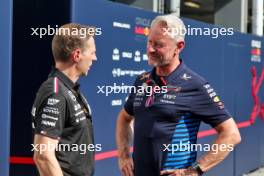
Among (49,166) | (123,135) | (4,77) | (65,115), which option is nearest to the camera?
(49,166)

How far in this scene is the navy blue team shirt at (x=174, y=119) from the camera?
122 inches

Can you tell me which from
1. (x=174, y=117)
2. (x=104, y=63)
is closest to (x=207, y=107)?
(x=174, y=117)

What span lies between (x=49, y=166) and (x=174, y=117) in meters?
0.75

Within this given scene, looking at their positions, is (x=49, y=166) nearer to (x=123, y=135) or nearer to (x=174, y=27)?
(x=123, y=135)

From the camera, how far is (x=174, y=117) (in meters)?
3.09

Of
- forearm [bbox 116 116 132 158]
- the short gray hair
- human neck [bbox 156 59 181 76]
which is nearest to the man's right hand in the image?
forearm [bbox 116 116 132 158]

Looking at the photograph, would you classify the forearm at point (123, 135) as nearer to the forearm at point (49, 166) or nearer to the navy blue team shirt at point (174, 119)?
the navy blue team shirt at point (174, 119)

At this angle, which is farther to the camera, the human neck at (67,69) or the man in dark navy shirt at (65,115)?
the human neck at (67,69)

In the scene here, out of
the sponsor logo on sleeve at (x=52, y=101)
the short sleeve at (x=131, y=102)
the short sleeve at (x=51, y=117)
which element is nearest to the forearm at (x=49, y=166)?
the short sleeve at (x=51, y=117)

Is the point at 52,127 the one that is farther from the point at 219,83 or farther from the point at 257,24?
the point at 257,24

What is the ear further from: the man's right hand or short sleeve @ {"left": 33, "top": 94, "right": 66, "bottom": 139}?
the man's right hand

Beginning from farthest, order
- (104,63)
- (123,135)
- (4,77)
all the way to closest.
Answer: (104,63) → (4,77) → (123,135)

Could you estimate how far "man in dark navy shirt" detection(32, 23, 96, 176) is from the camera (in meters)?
2.89

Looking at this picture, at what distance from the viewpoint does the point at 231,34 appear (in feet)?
25.3
